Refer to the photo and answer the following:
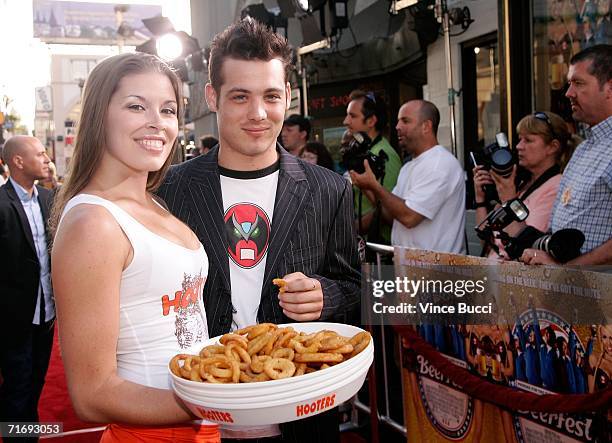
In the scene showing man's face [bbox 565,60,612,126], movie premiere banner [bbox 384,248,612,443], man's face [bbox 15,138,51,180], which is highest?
man's face [bbox 565,60,612,126]

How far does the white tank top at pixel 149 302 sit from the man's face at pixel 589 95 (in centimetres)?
255

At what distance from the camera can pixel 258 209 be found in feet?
6.75

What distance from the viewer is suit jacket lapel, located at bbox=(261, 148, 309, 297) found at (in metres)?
1.95

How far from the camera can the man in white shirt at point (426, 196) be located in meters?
4.01

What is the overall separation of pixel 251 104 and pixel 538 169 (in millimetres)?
2259

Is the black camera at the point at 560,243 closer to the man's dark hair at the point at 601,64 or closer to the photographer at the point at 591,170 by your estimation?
the photographer at the point at 591,170

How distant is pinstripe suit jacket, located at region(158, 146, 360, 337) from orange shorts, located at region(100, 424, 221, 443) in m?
0.45

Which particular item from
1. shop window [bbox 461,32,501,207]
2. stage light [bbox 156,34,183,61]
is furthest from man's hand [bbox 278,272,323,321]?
stage light [bbox 156,34,183,61]

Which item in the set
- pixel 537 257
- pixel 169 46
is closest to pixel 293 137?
pixel 537 257

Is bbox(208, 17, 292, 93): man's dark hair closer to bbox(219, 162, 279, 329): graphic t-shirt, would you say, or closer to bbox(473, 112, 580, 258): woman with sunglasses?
bbox(219, 162, 279, 329): graphic t-shirt

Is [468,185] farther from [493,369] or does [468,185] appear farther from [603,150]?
[493,369]

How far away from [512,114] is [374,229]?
218cm

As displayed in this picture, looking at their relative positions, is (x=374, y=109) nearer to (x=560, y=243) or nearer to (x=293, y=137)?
(x=293, y=137)

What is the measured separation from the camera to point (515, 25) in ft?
18.7
